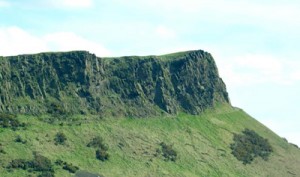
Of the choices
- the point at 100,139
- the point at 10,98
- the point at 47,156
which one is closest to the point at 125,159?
the point at 100,139

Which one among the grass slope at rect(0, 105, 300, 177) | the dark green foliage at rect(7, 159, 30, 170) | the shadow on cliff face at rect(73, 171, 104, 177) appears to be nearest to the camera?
the dark green foliage at rect(7, 159, 30, 170)

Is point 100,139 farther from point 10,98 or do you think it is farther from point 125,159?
point 10,98

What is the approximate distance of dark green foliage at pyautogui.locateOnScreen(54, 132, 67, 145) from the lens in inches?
7072

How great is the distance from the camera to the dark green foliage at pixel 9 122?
17869 centimetres

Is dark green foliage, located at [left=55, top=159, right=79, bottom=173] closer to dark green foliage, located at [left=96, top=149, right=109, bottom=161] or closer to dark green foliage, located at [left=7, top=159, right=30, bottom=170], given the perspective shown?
dark green foliage, located at [left=7, top=159, right=30, bottom=170]

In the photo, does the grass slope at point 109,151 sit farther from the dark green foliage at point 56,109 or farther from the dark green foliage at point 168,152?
the dark green foliage at point 56,109

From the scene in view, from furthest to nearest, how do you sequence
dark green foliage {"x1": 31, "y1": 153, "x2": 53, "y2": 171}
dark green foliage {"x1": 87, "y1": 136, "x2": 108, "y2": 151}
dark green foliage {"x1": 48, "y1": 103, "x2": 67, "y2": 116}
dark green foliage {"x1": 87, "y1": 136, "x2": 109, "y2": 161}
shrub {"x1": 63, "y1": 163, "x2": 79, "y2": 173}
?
dark green foliage {"x1": 48, "y1": 103, "x2": 67, "y2": 116} < dark green foliage {"x1": 87, "y1": 136, "x2": 108, "y2": 151} < dark green foliage {"x1": 87, "y1": 136, "x2": 109, "y2": 161} < shrub {"x1": 63, "y1": 163, "x2": 79, "y2": 173} < dark green foliage {"x1": 31, "y1": 153, "x2": 53, "y2": 171}

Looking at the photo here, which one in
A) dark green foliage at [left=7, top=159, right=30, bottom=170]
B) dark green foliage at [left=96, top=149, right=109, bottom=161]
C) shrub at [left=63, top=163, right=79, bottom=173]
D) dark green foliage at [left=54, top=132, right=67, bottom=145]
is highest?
dark green foliage at [left=54, top=132, right=67, bottom=145]

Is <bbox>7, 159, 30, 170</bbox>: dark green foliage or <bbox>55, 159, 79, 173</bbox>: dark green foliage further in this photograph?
<bbox>55, 159, 79, 173</bbox>: dark green foliage

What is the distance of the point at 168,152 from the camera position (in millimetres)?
194750

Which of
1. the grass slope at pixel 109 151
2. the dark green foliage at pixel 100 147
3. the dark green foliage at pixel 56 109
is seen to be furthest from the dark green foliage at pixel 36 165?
the dark green foliage at pixel 56 109

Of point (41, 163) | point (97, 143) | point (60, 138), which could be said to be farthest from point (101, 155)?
point (41, 163)

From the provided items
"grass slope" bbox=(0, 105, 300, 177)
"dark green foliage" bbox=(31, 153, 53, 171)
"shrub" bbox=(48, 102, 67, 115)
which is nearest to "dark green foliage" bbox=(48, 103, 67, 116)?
"shrub" bbox=(48, 102, 67, 115)

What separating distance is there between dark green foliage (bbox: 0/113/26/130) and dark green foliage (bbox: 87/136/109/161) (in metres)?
20.5
